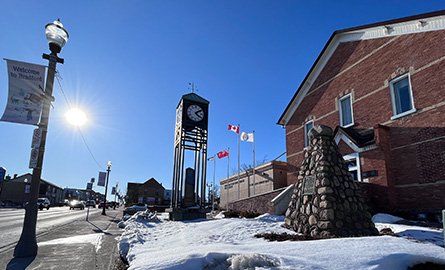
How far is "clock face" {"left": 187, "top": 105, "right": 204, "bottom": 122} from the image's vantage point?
59.6 ft

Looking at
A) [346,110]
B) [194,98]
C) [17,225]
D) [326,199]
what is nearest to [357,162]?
[346,110]

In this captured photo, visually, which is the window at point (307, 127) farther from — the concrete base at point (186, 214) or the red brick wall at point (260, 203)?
the concrete base at point (186, 214)

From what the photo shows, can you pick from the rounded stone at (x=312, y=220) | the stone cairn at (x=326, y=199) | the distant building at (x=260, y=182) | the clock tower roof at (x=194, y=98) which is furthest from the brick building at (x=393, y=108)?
the clock tower roof at (x=194, y=98)

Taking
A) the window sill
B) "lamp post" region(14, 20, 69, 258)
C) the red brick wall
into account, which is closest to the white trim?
the window sill

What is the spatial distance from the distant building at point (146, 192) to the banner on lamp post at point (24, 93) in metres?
81.2

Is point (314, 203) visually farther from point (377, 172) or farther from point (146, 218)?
point (146, 218)

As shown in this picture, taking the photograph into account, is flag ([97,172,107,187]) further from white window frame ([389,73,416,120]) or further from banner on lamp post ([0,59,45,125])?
white window frame ([389,73,416,120])

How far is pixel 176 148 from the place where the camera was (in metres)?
18.2

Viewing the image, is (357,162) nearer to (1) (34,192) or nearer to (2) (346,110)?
(2) (346,110)

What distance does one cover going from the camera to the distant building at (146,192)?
282 ft

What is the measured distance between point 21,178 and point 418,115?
95.8 metres

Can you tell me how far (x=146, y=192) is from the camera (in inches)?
3435

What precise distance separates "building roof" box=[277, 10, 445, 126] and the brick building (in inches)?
1.8

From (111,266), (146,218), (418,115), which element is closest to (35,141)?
(111,266)
